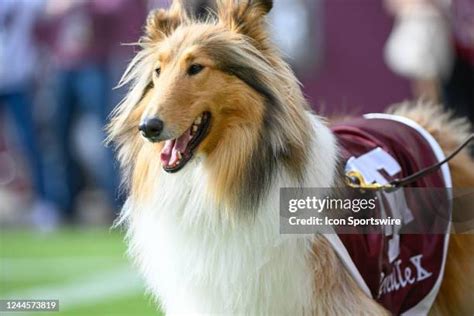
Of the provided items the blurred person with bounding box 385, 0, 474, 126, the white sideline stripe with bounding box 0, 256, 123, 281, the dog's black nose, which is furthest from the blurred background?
the dog's black nose

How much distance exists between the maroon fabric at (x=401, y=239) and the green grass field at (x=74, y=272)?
6.81 feet

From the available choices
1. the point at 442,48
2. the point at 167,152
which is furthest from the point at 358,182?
the point at 442,48

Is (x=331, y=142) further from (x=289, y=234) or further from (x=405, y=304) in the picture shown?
(x=405, y=304)

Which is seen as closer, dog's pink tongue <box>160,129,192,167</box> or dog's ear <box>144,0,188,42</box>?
dog's pink tongue <box>160,129,192,167</box>

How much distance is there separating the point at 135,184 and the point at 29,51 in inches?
281

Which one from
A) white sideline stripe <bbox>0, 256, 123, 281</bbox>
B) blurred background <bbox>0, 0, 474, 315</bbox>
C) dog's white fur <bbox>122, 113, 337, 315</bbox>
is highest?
blurred background <bbox>0, 0, 474, 315</bbox>

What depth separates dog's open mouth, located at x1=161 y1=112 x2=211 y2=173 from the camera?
4199 millimetres

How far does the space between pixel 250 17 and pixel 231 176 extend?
0.71 metres

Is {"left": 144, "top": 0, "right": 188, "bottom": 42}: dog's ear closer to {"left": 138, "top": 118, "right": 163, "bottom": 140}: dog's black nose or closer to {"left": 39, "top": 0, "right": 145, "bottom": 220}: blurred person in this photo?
{"left": 138, "top": 118, "right": 163, "bottom": 140}: dog's black nose

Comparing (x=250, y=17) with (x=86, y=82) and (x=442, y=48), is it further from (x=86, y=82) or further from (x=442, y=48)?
(x=86, y=82)

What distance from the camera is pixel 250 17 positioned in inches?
174

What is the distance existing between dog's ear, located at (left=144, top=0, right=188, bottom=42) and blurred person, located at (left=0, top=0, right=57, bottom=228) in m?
6.63

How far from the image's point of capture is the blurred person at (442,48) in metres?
8.40

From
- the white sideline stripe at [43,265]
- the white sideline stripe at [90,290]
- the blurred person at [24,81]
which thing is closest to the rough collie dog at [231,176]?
the white sideline stripe at [90,290]
